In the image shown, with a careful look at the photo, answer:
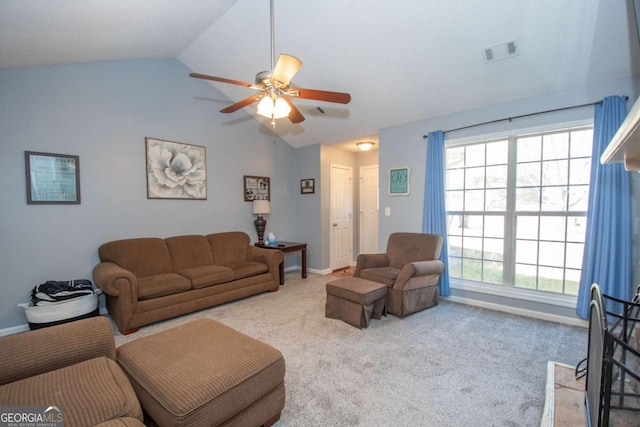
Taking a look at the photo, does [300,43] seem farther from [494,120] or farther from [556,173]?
[556,173]

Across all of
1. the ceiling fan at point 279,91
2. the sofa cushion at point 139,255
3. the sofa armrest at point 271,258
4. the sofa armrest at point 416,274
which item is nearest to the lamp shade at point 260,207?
the sofa armrest at point 271,258

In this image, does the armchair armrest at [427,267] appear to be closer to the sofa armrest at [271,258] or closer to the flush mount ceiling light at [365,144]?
the sofa armrest at [271,258]

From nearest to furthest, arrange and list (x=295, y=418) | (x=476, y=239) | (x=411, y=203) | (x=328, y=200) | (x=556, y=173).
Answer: (x=295, y=418)
(x=556, y=173)
(x=476, y=239)
(x=411, y=203)
(x=328, y=200)

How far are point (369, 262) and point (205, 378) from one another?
8.69ft

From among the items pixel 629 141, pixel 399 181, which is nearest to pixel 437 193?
pixel 399 181

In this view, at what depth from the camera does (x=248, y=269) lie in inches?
154

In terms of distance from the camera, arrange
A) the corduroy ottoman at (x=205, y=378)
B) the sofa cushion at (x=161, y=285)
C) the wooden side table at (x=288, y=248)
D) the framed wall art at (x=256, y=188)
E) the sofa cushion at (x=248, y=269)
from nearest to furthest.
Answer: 1. the corduroy ottoman at (x=205, y=378)
2. the sofa cushion at (x=161, y=285)
3. the sofa cushion at (x=248, y=269)
4. the wooden side table at (x=288, y=248)
5. the framed wall art at (x=256, y=188)

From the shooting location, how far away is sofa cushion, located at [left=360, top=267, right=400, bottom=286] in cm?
327

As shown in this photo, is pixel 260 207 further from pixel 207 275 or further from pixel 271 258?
pixel 207 275

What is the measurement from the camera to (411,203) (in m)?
4.12

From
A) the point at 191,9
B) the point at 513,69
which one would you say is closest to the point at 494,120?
the point at 513,69

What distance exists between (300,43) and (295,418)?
11.5ft

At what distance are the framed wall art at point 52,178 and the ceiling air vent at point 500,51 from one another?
4.51m

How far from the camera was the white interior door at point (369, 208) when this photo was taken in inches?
232
